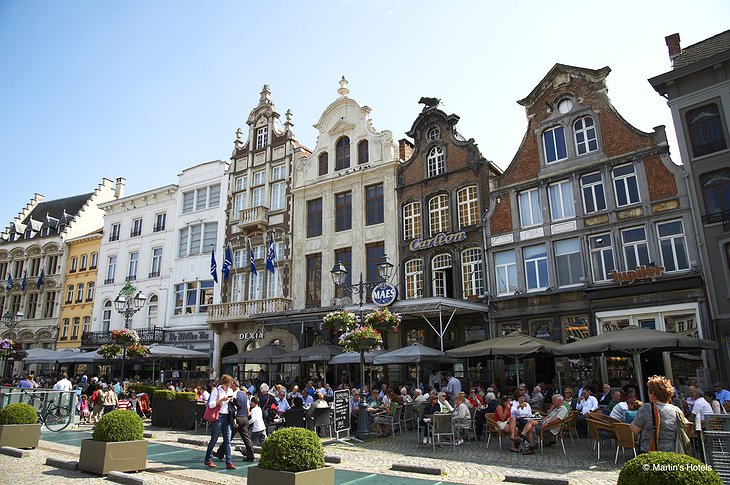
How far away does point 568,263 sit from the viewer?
2053 centimetres

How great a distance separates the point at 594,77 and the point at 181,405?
65.1 ft

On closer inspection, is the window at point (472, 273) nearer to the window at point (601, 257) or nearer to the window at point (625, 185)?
the window at point (601, 257)

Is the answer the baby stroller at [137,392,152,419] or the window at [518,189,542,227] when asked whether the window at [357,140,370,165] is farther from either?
the baby stroller at [137,392,152,419]

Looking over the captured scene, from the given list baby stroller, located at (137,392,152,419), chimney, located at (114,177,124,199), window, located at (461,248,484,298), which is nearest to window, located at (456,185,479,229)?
window, located at (461,248,484,298)


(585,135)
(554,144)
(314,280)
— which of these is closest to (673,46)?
(585,135)

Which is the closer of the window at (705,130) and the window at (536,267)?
the window at (705,130)

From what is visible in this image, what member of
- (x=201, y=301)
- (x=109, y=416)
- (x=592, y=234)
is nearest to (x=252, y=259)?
(x=201, y=301)

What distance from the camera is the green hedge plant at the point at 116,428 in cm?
911

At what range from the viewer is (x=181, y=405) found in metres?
16.6

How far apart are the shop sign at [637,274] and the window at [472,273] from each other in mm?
5564

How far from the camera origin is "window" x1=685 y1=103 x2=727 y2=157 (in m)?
18.1

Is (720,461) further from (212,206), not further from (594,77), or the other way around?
(212,206)

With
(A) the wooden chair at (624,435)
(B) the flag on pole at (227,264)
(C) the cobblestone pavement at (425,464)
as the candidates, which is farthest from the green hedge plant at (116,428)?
(B) the flag on pole at (227,264)

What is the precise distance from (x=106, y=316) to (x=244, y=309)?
45.5 feet
